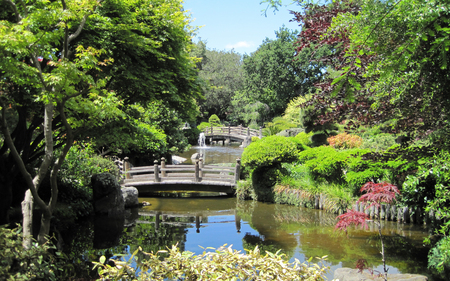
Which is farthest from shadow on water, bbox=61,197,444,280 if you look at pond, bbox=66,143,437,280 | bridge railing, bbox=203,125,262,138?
bridge railing, bbox=203,125,262,138

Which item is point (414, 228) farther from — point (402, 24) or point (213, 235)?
point (402, 24)

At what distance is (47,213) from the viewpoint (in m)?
5.55

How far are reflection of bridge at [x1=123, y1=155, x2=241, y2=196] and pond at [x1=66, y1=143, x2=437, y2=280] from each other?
1.20 metres

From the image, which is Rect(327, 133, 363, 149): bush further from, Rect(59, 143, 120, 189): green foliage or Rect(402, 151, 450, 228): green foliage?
Rect(402, 151, 450, 228): green foliage

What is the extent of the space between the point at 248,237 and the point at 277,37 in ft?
100

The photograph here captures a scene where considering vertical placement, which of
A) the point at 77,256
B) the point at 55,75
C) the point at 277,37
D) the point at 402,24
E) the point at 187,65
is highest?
the point at 277,37

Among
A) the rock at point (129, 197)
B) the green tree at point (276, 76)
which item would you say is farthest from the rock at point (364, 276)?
the green tree at point (276, 76)

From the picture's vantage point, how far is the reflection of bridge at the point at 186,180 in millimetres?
13984

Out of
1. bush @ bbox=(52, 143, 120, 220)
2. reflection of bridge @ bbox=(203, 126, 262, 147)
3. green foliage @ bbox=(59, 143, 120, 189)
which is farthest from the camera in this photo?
reflection of bridge @ bbox=(203, 126, 262, 147)

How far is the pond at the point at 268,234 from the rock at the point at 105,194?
73 cm

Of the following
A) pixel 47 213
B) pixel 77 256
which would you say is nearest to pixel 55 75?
pixel 47 213

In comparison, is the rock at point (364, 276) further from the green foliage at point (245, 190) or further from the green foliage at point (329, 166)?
the green foliage at point (245, 190)

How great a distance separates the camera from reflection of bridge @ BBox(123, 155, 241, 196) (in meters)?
14.0

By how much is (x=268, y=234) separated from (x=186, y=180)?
5737 mm
